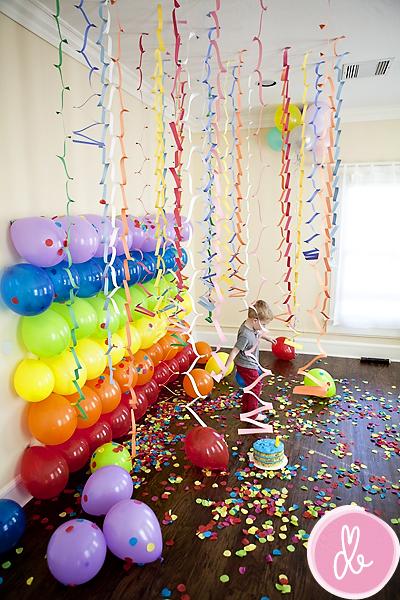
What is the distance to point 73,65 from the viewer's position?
2.74 metres

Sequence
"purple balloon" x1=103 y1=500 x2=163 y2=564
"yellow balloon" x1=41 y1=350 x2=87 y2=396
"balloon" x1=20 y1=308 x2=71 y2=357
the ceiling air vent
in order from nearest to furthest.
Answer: "purple balloon" x1=103 y1=500 x2=163 y2=564 → "balloon" x1=20 y1=308 x2=71 y2=357 → "yellow balloon" x1=41 y1=350 x2=87 y2=396 → the ceiling air vent

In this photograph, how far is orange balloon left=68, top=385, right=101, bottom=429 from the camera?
99.3 inches

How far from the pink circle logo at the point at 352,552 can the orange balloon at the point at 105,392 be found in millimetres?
1315

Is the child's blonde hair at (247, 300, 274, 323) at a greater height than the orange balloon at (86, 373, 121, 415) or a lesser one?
greater

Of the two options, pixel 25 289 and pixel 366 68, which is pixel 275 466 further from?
pixel 366 68

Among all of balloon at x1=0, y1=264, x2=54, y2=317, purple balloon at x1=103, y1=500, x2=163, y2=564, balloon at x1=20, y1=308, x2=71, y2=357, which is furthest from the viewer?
balloon at x1=20, y1=308, x2=71, y2=357

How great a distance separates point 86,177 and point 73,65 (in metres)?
0.65

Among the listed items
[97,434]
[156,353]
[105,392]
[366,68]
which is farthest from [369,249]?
[97,434]

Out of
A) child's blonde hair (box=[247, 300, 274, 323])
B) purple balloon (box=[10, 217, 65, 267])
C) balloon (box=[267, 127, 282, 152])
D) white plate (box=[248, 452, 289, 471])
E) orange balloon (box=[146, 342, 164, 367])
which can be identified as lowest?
white plate (box=[248, 452, 289, 471])

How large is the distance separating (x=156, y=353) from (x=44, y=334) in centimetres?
135

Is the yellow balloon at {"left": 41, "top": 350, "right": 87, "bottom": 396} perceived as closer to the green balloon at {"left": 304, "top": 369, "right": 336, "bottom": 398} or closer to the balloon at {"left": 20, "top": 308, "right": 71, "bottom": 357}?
the balloon at {"left": 20, "top": 308, "right": 71, "bottom": 357}

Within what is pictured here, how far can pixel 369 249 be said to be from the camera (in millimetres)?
4551

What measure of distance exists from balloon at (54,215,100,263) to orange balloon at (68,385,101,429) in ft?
2.45

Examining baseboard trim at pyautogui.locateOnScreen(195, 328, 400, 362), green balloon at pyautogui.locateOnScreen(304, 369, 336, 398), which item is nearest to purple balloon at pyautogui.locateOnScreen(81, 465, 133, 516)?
green balloon at pyautogui.locateOnScreen(304, 369, 336, 398)
